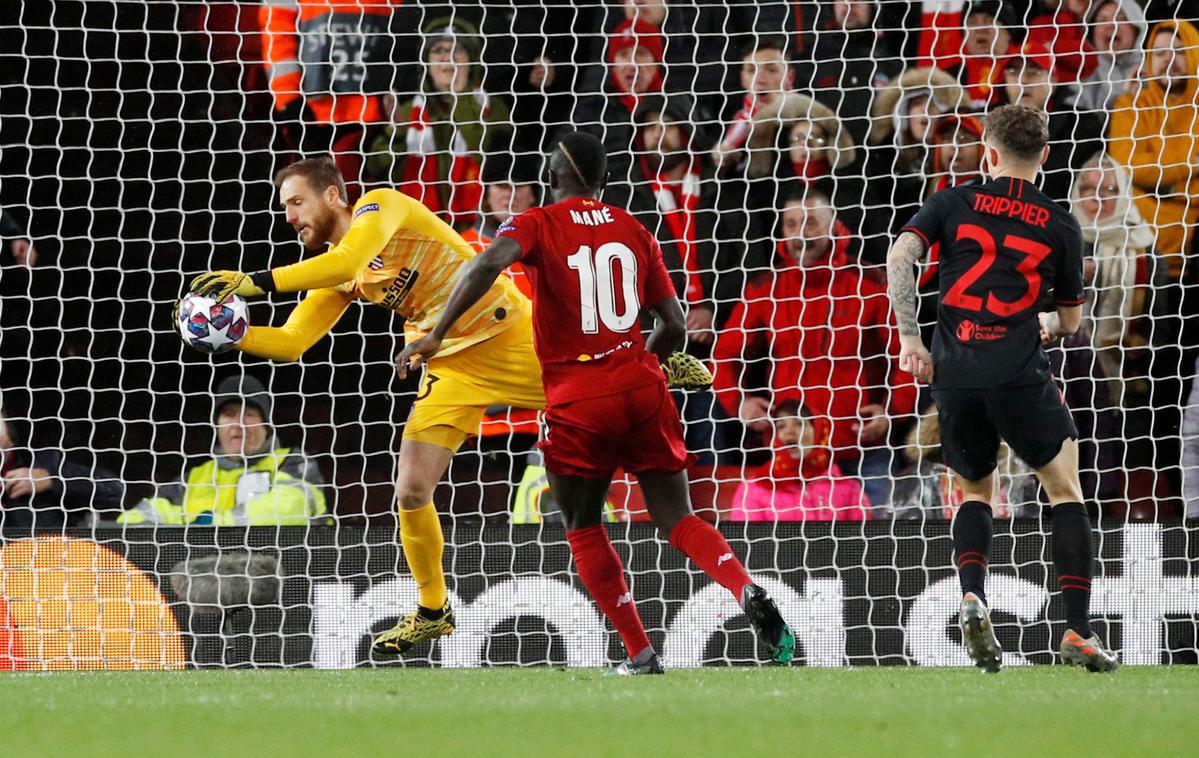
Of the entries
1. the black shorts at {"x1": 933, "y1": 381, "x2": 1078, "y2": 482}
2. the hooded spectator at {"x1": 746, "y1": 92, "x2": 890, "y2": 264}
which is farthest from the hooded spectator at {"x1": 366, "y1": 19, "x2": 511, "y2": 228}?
the black shorts at {"x1": 933, "y1": 381, "x2": 1078, "y2": 482}

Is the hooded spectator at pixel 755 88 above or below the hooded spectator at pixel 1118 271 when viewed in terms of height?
above

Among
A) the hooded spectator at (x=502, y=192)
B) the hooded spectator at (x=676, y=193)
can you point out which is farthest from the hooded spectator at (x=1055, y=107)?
the hooded spectator at (x=502, y=192)

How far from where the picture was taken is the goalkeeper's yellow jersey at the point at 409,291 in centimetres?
519

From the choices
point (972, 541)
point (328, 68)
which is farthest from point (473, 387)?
point (328, 68)

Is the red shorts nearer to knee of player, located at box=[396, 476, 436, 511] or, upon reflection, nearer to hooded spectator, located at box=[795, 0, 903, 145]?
knee of player, located at box=[396, 476, 436, 511]

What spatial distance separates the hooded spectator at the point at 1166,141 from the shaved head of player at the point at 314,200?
3.77 m

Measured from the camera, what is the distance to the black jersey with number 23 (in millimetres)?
4371

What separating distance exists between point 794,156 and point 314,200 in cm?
297

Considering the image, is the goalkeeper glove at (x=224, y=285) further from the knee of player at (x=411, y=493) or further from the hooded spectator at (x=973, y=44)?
the hooded spectator at (x=973, y=44)

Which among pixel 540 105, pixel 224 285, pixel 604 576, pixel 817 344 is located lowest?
pixel 604 576

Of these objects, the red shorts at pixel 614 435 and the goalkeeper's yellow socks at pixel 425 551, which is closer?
the red shorts at pixel 614 435

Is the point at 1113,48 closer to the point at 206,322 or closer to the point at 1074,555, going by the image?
the point at 1074,555

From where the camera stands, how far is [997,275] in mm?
4406

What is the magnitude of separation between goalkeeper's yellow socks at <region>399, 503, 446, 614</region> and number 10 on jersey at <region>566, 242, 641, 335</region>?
1102 millimetres
